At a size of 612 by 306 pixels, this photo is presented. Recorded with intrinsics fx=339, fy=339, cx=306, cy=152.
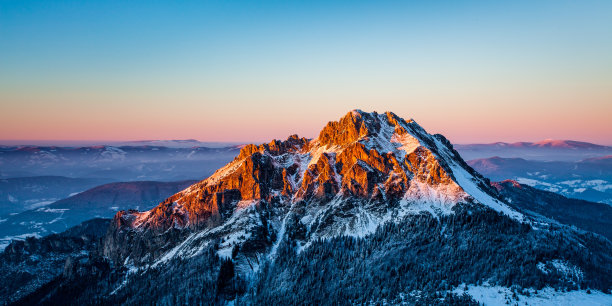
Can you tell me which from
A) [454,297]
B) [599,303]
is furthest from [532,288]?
[454,297]

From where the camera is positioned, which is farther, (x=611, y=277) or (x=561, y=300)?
(x=611, y=277)

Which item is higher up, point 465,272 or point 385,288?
point 465,272

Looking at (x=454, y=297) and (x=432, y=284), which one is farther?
(x=432, y=284)

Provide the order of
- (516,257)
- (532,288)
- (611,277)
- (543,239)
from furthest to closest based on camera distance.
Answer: (543,239) → (516,257) → (611,277) → (532,288)

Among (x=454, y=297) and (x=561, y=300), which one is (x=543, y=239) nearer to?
(x=561, y=300)

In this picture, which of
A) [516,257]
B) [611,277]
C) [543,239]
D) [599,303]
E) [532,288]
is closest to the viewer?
[599,303]

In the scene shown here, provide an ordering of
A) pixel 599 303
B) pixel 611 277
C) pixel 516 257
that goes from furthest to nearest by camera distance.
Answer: pixel 516 257
pixel 611 277
pixel 599 303

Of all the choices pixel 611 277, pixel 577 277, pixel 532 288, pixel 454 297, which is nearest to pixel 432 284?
pixel 454 297

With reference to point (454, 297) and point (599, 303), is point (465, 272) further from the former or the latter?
point (599, 303)

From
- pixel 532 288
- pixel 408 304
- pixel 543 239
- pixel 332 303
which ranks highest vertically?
pixel 543 239
